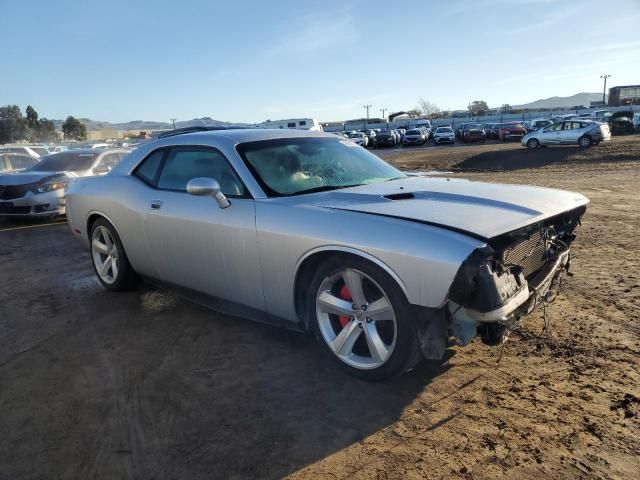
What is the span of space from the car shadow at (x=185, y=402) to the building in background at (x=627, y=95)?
86.4 metres

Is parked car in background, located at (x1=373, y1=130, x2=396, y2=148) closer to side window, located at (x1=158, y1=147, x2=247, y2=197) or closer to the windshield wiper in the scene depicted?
side window, located at (x1=158, y1=147, x2=247, y2=197)

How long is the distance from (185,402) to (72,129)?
10147 cm

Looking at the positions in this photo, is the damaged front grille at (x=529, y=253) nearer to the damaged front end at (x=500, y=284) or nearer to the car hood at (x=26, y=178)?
the damaged front end at (x=500, y=284)

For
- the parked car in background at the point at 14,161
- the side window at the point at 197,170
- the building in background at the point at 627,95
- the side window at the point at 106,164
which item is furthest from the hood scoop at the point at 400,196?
the building in background at the point at 627,95

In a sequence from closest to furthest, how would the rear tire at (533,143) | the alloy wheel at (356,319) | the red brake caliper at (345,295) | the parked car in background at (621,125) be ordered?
the alloy wheel at (356,319), the red brake caliper at (345,295), the rear tire at (533,143), the parked car in background at (621,125)

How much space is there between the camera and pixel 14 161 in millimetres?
14000

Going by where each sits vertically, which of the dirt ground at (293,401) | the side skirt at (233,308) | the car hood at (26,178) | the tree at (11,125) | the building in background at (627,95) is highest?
the tree at (11,125)

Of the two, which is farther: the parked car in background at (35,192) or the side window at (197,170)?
the parked car in background at (35,192)

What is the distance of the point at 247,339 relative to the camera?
3725 millimetres

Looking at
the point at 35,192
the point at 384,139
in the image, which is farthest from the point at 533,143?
the point at 35,192

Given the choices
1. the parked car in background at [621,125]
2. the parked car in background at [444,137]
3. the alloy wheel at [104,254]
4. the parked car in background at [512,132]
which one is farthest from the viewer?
the parked car in background at [444,137]

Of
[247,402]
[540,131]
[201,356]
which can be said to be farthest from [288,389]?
[540,131]

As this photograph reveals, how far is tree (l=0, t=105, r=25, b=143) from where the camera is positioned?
8288 centimetres

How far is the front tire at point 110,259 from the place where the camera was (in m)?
4.72
